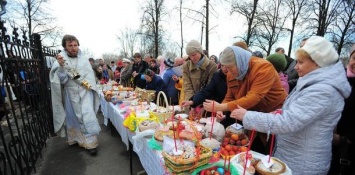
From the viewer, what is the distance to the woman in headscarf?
47.6 inches

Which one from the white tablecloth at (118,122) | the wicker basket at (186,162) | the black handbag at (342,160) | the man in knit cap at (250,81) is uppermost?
the man in knit cap at (250,81)

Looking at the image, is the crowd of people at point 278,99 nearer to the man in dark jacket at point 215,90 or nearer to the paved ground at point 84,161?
the man in dark jacket at point 215,90

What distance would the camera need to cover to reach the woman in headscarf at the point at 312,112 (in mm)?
1208

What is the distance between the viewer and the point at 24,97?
7.34ft

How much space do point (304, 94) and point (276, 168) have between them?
486 millimetres

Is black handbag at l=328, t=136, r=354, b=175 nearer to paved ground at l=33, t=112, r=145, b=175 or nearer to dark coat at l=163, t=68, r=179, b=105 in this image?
paved ground at l=33, t=112, r=145, b=175

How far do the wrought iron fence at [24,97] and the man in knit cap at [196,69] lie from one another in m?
2.08

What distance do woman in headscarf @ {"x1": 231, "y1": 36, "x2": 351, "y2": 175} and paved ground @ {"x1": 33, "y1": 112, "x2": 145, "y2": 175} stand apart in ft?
7.06

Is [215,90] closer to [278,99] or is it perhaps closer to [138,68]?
[278,99]

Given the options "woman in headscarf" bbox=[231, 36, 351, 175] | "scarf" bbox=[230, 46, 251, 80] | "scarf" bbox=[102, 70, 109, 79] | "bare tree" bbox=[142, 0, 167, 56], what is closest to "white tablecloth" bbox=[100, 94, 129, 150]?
"scarf" bbox=[230, 46, 251, 80]

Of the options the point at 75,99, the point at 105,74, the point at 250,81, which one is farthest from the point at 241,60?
the point at 105,74

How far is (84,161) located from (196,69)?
7.35ft

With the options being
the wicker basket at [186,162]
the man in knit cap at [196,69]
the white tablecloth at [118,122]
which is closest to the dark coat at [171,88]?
the man in knit cap at [196,69]

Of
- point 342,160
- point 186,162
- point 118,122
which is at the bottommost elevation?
point 118,122
